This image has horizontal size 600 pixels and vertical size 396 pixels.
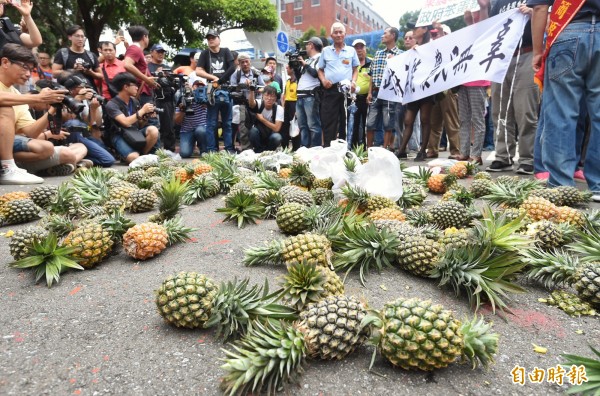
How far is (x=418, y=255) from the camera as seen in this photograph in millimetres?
2244

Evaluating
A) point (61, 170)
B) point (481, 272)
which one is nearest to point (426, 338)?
point (481, 272)

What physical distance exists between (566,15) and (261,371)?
180 inches

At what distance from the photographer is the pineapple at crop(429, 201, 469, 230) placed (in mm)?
2922

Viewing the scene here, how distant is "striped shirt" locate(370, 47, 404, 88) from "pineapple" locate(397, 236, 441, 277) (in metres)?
7.26

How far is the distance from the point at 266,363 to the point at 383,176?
2458mm

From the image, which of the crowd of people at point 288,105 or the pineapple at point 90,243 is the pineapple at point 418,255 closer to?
the pineapple at point 90,243

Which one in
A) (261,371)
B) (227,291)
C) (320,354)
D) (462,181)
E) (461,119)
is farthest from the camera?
(461,119)

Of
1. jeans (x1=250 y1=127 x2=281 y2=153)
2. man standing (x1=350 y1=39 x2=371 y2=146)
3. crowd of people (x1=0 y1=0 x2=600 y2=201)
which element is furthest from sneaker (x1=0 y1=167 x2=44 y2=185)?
man standing (x1=350 y1=39 x2=371 y2=146)

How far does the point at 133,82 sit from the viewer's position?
7.79 meters

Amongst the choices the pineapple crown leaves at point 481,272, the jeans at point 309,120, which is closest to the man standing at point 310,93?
the jeans at point 309,120

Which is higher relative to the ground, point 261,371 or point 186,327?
point 261,371

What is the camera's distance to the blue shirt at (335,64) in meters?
8.07

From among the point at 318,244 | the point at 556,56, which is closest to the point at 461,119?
the point at 556,56

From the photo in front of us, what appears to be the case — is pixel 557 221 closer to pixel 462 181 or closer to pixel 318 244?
pixel 318 244
